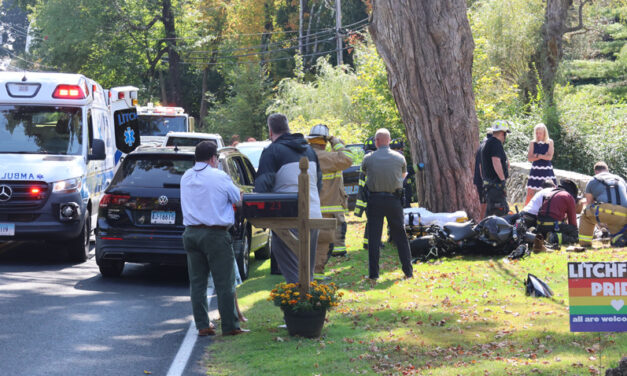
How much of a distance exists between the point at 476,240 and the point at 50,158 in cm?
678

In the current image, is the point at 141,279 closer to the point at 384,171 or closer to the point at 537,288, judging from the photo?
the point at 384,171

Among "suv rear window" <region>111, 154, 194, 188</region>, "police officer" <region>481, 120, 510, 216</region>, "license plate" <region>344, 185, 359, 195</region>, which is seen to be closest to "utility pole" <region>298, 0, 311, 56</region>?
"license plate" <region>344, 185, 359, 195</region>

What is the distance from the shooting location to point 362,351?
760 cm

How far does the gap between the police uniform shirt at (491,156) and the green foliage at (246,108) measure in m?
38.0

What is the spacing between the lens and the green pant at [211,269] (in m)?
8.17

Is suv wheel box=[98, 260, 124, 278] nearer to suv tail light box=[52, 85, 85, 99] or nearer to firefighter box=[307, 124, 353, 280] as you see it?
firefighter box=[307, 124, 353, 280]

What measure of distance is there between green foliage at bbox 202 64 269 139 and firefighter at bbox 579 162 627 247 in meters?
39.1

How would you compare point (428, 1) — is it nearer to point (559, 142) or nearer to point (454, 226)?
point (454, 226)

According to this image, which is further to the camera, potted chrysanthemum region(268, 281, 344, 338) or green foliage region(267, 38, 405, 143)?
green foliage region(267, 38, 405, 143)

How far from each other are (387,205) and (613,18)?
35941mm

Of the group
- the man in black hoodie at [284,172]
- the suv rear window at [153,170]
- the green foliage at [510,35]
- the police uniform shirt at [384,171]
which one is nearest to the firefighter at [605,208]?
the police uniform shirt at [384,171]

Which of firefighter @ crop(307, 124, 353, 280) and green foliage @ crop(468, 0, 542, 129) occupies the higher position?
green foliage @ crop(468, 0, 542, 129)

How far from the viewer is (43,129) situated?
14.0m

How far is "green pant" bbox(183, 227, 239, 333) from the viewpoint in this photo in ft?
26.8
